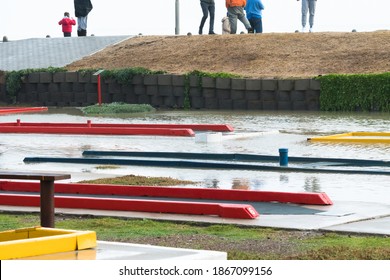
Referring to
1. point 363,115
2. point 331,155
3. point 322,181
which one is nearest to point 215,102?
point 363,115

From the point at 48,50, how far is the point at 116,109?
9798 mm

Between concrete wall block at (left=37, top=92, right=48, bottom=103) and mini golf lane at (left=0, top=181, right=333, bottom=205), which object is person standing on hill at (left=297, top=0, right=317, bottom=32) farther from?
mini golf lane at (left=0, top=181, right=333, bottom=205)

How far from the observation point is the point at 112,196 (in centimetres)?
1261

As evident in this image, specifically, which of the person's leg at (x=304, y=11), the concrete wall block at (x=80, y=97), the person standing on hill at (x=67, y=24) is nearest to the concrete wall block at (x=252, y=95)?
the person's leg at (x=304, y=11)

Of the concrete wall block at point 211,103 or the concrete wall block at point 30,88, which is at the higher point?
the concrete wall block at point 30,88

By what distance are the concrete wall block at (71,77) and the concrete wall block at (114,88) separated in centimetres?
123

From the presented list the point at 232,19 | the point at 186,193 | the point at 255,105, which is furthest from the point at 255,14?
the point at 186,193

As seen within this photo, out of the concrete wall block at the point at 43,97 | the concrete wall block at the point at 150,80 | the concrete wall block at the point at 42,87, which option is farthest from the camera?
the concrete wall block at the point at 42,87

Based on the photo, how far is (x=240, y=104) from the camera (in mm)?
30312

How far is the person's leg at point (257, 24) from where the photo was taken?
35312 mm

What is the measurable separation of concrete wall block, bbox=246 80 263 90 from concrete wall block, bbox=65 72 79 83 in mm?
6220

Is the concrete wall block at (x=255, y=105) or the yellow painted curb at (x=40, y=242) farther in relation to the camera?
the concrete wall block at (x=255, y=105)

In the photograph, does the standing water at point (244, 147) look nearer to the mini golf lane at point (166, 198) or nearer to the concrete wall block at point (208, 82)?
the mini golf lane at point (166, 198)
